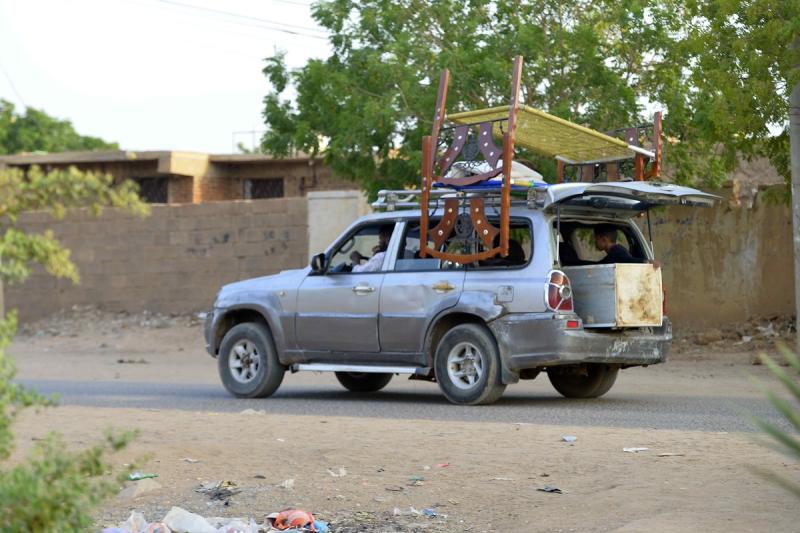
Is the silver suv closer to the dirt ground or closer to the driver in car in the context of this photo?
the driver in car

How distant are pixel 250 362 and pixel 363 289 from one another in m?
1.77

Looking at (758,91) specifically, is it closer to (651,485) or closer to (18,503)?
(651,485)

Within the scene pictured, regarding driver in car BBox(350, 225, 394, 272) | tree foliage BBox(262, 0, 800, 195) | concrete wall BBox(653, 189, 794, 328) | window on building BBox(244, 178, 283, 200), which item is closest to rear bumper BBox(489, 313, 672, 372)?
driver in car BBox(350, 225, 394, 272)

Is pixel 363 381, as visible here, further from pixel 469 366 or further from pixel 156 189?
pixel 156 189

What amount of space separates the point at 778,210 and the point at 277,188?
16568 millimetres

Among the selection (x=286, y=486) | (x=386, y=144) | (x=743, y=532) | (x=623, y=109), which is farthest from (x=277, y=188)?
(x=743, y=532)

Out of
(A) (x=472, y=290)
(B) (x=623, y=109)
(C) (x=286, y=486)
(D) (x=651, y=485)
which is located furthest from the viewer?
(B) (x=623, y=109)

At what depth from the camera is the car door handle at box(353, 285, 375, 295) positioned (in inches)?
501

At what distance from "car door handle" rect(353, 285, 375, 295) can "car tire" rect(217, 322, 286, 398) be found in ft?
4.19

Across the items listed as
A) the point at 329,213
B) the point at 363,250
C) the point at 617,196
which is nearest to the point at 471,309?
the point at 617,196

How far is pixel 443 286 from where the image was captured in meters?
12.2

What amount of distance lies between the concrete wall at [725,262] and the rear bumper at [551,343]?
8016 mm

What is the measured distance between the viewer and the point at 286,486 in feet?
27.0

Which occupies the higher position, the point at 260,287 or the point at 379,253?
the point at 379,253
